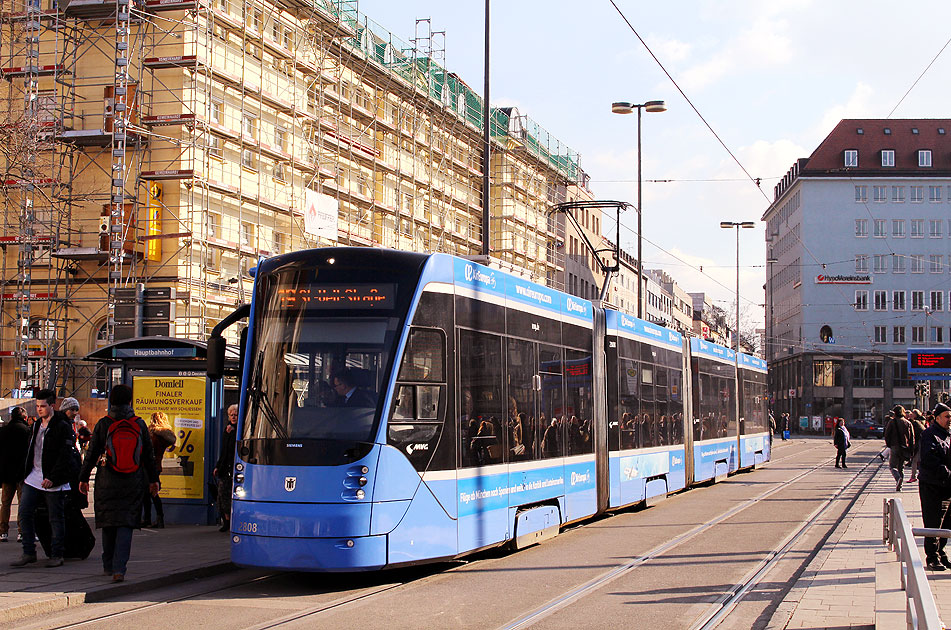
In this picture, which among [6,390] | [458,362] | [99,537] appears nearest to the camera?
[458,362]

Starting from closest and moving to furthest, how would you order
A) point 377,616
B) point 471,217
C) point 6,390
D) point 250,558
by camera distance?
point 377,616 → point 250,558 → point 6,390 → point 471,217

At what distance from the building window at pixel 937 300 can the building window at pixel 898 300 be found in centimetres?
243

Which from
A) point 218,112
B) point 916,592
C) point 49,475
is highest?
point 218,112

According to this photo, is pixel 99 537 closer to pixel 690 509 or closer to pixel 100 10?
pixel 690 509

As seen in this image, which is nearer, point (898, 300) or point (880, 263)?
point (898, 300)

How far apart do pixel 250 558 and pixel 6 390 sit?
28.7 meters

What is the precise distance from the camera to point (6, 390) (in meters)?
35.9

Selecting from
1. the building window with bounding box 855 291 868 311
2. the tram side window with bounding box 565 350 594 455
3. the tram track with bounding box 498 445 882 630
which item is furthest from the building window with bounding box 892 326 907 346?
the tram side window with bounding box 565 350 594 455

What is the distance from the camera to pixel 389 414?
34.1 feet

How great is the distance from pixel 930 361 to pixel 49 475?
1341 inches

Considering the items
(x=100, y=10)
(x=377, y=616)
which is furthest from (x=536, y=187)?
(x=377, y=616)

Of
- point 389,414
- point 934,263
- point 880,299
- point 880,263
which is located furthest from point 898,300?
point 389,414

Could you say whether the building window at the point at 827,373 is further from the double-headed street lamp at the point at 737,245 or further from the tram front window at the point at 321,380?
the tram front window at the point at 321,380

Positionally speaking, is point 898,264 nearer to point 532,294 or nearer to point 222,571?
point 532,294
